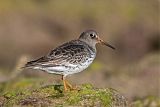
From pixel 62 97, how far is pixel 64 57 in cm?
137

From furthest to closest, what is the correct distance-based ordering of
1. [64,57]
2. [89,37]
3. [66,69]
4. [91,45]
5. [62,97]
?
1. [89,37]
2. [91,45]
3. [64,57]
4. [66,69]
5. [62,97]

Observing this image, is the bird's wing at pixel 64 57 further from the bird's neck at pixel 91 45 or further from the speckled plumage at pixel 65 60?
the bird's neck at pixel 91 45

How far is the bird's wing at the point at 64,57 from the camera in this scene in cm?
1466

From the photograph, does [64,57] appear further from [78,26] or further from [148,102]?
[78,26]

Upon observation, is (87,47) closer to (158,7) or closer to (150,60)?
(150,60)

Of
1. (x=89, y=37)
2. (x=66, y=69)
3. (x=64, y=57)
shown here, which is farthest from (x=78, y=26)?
(x=66, y=69)

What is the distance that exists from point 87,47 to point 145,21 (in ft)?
69.2

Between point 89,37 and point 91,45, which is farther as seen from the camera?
point 89,37

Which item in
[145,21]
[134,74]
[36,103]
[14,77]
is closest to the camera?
[36,103]

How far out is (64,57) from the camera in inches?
586

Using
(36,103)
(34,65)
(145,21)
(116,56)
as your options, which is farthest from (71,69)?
(145,21)

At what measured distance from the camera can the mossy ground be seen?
43.8ft

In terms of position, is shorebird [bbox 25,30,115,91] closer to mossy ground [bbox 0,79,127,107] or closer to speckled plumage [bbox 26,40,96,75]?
Answer: speckled plumage [bbox 26,40,96,75]

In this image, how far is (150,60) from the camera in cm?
2475
